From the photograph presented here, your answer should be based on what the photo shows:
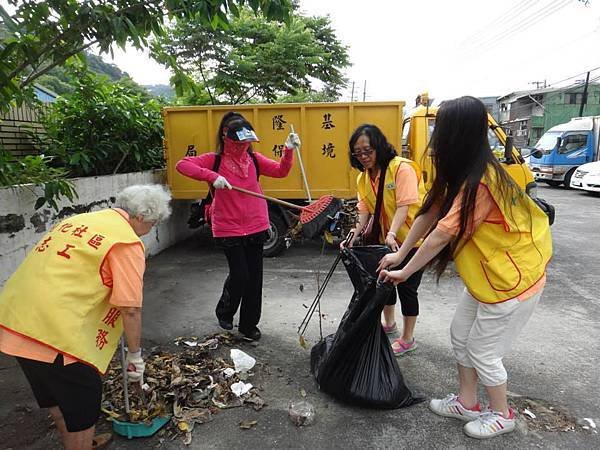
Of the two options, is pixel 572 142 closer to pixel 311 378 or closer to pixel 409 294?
pixel 409 294

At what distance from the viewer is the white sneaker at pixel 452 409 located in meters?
2.24

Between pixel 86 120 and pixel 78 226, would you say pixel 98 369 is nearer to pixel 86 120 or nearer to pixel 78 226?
pixel 78 226

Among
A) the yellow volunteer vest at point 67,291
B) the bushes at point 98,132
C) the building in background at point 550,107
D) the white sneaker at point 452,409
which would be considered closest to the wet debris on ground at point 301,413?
the white sneaker at point 452,409

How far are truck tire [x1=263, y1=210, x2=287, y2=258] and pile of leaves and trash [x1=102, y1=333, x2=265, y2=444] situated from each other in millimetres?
2836

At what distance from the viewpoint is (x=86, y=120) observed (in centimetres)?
516

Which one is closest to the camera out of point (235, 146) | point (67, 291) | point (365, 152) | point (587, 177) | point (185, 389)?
point (67, 291)

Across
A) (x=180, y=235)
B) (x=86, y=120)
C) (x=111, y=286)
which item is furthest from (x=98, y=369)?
(x=180, y=235)

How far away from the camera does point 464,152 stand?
185cm

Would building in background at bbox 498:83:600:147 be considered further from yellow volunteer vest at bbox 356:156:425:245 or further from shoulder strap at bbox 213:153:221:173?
shoulder strap at bbox 213:153:221:173

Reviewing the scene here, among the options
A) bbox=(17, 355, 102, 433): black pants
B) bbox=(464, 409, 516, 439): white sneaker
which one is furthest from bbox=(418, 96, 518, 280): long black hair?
bbox=(17, 355, 102, 433): black pants

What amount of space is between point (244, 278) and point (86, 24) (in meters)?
1.83

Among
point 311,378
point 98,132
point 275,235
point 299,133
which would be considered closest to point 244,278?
point 311,378

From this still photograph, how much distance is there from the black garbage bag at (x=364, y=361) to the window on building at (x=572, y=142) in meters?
14.7

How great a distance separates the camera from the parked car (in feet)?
39.8
